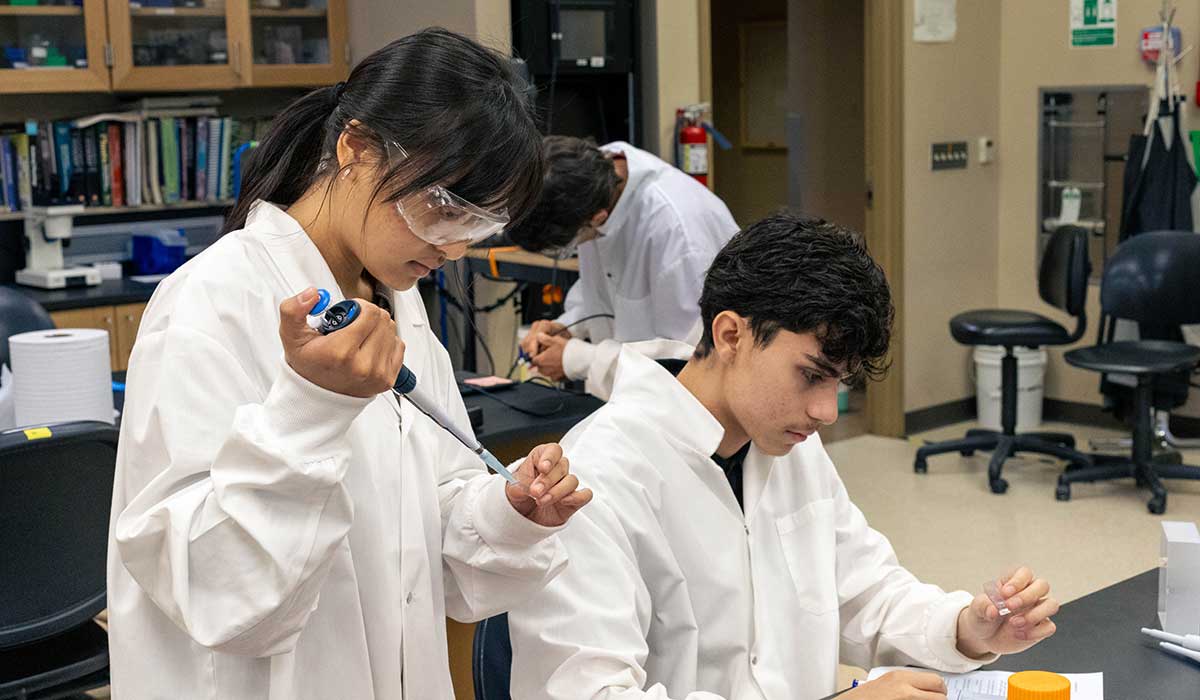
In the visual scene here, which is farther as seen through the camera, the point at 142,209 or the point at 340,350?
the point at 142,209

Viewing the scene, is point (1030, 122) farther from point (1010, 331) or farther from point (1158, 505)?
point (1158, 505)

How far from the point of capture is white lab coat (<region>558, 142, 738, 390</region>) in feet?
10.3

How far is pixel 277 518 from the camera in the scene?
3.41 feet

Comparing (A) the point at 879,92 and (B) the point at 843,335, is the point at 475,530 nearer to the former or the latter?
(B) the point at 843,335

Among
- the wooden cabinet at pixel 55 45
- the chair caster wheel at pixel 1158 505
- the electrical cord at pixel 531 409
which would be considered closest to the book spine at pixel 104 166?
the wooden cabinet at pixel 55 45

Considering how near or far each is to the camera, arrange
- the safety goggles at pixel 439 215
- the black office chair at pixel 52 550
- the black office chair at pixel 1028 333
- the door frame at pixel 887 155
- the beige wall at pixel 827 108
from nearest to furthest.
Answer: the safety goggles at pixel 439 215 < the black office chair at pixel 52 550 < the black office chair at pixel 1028 333 < the door frame at pixel 887 155 < the beige wall at pixel 827 108

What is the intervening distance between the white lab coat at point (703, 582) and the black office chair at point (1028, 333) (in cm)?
317

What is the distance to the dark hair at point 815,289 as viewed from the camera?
158cm

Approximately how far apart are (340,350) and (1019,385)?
483 cm

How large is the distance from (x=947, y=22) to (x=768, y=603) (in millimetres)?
4311

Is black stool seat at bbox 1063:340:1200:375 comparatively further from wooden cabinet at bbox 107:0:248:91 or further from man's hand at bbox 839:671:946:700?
man's hand at bbox 839:671:946:700

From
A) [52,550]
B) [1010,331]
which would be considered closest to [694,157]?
[1010,331]

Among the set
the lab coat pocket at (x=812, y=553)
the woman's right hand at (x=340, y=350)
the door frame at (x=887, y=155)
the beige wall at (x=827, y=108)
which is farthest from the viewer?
the beige wall at (x=827, y=108)

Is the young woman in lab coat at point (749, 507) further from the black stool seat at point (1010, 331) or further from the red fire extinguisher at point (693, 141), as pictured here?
the black stool seat at point (1010, 331)
